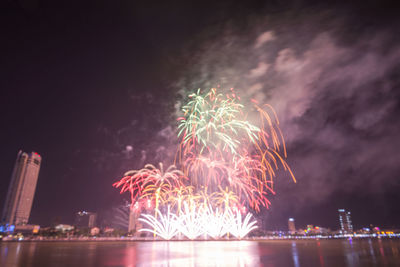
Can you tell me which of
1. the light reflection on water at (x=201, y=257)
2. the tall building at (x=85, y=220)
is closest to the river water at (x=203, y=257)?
the light reflection on water at (x=201, y=257)

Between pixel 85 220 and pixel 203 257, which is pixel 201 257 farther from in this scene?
pixel 85 220

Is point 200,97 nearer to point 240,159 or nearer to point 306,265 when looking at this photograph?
point 240,159

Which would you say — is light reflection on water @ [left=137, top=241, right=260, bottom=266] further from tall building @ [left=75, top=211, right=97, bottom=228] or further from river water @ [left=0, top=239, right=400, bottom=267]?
tall building @ [left=75, top=211, right=97, bottom=228]

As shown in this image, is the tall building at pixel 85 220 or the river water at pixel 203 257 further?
the tall building at pixel 85 220

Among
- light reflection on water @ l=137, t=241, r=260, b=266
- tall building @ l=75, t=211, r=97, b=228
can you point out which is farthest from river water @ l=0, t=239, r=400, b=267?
tall building @ l=75, t=211, r=97, b=228

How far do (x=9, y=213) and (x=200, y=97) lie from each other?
823ft

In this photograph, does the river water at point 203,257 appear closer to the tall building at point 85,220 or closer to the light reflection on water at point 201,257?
the light reflection on water at point 201,257

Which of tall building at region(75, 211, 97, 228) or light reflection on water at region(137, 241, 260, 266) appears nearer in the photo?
light reflection on water at region(137, 241, 260, 266)

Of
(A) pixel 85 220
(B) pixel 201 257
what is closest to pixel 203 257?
(B) pixel 201 257

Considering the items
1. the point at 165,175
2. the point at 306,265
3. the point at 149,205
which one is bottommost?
the point at 306,265

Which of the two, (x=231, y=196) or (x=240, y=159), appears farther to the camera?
(x=231, y=196)

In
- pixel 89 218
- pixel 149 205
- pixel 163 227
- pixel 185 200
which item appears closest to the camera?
pixel 149 205

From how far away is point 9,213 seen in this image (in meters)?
197

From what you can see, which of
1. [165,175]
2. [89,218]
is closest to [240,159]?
[165,175]
